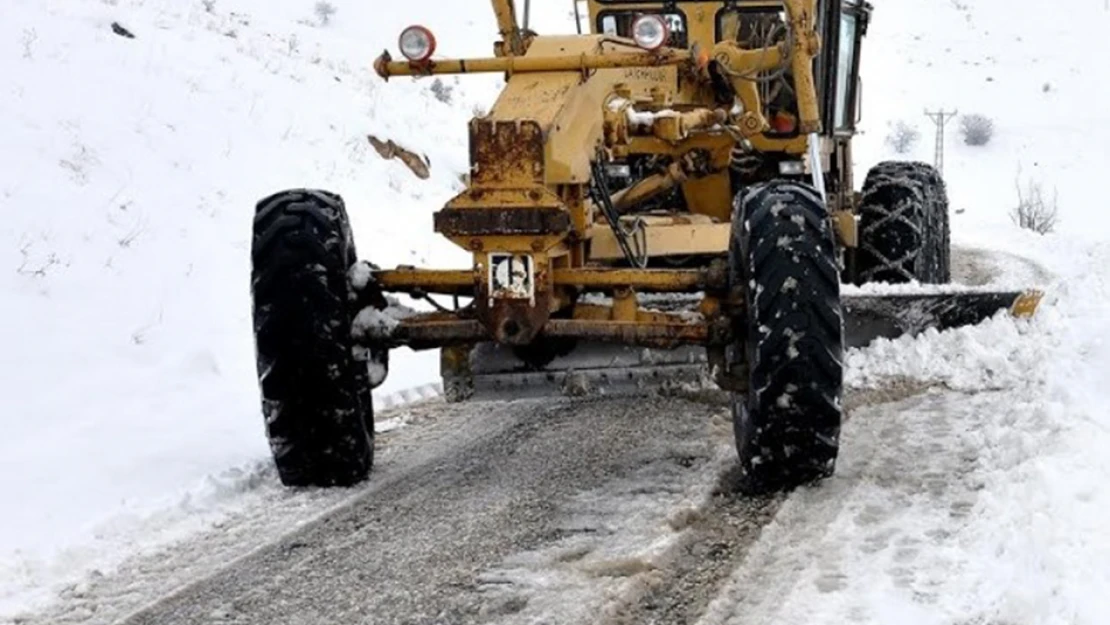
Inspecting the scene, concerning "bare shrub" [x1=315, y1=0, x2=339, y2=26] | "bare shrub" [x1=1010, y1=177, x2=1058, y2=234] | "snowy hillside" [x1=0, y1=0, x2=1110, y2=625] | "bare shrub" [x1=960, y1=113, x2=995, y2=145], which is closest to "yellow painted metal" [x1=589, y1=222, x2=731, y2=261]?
"snowy hillside" [x1=0, y1=0, x2=1110, y2=625]

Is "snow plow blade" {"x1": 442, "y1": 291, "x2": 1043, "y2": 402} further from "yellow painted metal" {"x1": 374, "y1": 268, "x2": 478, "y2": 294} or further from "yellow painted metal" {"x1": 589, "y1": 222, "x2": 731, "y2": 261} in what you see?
"yellow painted metal" {"x1": 589, "y1": 222, "x2": 731, "y2": 261}

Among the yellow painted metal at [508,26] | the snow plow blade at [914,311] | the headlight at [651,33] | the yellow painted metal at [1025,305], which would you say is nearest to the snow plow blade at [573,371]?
the headlight at [651,33]

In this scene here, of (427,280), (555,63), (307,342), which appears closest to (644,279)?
(427,280)

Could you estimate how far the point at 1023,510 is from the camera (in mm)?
4680

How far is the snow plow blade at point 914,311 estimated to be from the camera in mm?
8109

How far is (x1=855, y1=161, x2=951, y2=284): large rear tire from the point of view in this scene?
9.91 m

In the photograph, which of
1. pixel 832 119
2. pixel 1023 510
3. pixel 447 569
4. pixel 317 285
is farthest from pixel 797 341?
pixel 832 119

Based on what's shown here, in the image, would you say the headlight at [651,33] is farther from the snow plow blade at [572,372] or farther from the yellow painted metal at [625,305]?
the snow plow blade at [572,372]

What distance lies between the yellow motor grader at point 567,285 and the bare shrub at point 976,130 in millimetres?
39331

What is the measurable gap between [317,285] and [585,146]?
4.42 ft

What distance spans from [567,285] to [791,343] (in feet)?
3.47

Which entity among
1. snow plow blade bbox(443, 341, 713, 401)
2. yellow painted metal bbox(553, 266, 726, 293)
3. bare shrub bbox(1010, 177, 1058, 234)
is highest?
yellow painted metal bbox(553, 266, 726, 293)

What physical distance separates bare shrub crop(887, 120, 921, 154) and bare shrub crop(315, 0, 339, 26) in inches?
722

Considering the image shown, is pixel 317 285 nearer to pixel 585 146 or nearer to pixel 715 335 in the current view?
pixel 585 146
